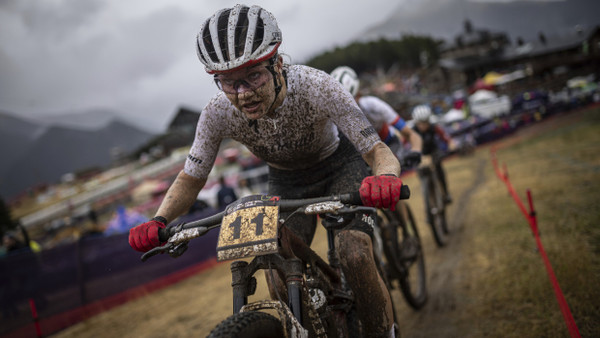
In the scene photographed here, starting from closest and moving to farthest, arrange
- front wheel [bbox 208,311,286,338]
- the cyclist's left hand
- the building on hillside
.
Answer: front wheel [bbox 208,311,286,338], the cyclist's left hand, the building on hillside

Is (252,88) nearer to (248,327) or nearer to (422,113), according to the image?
(248,327)

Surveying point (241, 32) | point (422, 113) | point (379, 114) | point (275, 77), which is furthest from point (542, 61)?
point (241, 32)

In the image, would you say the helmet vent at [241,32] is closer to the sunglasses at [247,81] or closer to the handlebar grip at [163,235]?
the sunglasses at [247,81]

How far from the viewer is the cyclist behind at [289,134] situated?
224cm

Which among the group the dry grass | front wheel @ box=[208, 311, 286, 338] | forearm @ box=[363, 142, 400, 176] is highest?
forearm @ box=[363, 142, 400, 176]

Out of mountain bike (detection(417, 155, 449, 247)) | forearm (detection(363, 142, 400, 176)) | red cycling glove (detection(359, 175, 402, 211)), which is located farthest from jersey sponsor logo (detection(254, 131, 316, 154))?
mountain bike (detection(417, 155, 449, 247))

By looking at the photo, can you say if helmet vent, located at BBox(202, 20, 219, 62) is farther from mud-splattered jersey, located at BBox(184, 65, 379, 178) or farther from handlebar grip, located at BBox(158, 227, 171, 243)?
handlebar grip, located at BBox(158, 227, 171, 243)

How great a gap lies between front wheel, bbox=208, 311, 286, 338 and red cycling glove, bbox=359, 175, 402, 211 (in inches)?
30.5

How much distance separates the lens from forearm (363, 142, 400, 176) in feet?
7.47

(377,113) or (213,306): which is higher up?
(377,113)

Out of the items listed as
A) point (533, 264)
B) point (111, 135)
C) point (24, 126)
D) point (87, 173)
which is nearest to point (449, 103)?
point (533, 264)

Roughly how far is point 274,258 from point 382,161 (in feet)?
3.12

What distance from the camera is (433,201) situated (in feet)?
22.2

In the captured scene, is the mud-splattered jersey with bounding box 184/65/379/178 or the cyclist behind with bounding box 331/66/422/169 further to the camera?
the cyclist behind with bounding box 331/66/422/169
